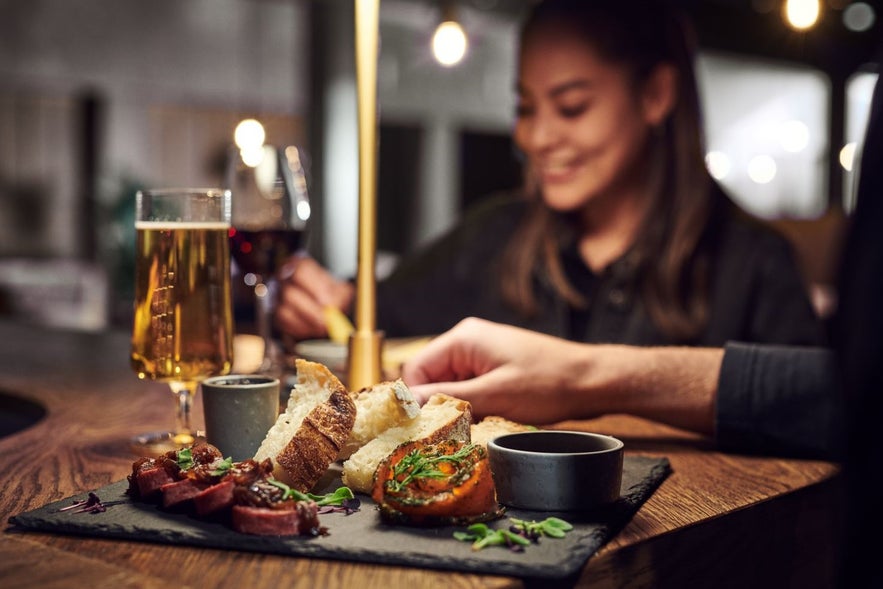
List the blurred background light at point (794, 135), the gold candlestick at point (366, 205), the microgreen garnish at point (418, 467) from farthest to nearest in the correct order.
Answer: the blurred background light at point (794, 135), the gold candlestick at point (366, 205), the microgreen garnish at point (418, 467)

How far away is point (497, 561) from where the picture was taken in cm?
75

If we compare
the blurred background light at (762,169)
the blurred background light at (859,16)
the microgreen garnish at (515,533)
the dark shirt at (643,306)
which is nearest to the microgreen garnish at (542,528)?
the microgreen garnish at (515,533)

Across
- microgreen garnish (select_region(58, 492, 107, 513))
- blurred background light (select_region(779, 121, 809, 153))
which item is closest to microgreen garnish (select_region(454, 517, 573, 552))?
microgreen garnish (select_region(58, 492, 107, 513))

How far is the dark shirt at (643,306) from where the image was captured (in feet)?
8.02

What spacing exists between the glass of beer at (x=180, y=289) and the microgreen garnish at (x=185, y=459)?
0.28 meters

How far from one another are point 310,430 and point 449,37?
2636mm

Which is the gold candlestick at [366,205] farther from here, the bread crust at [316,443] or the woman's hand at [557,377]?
the bread crust at [316,443]

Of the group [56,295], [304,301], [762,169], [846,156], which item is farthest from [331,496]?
[762,169]

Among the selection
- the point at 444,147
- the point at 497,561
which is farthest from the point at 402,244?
the point at 497,561

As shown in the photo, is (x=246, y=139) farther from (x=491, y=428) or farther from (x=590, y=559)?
(x=590, y=559)

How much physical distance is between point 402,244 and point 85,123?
11.5ft

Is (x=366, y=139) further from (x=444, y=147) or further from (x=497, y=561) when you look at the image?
(x=444, y=147)

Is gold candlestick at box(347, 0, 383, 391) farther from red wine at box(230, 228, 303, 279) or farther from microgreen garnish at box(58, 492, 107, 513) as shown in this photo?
microgreen garnish at box(58, 492, 107, 513)

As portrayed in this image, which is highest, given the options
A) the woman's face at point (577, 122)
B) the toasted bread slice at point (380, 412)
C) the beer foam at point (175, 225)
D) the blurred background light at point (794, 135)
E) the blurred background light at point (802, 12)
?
the blurred background light at point (794, 135)
